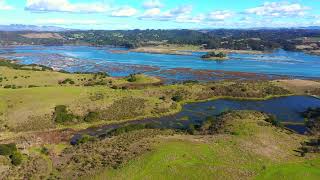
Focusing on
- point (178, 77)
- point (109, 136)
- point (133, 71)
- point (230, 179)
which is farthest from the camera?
point (133, 71)

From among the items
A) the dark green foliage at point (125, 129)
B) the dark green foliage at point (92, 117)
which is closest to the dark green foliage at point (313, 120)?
the dark green foliage at point (125, 129)

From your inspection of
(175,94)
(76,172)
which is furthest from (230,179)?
(175,94)

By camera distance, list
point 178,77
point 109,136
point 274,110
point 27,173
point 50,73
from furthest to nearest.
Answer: point 178,77, point 50,73, point 274,110, point 109,136, point 27,173

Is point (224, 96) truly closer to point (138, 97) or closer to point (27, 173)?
point (138, 97)

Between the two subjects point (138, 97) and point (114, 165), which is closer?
point (114, 165)

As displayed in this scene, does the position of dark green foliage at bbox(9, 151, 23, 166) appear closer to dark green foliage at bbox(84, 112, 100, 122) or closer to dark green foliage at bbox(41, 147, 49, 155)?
dark green foliage at bbox(41, 147, 49, 155)

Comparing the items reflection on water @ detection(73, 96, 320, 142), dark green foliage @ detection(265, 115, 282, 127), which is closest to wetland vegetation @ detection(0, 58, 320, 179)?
dark green foliage @ detection(265, 115, 282, 127)
